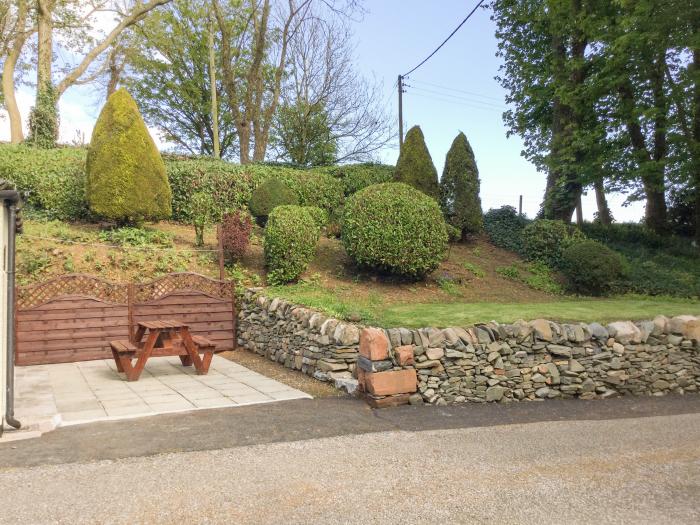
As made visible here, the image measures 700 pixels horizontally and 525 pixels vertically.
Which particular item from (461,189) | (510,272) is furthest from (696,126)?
(510,272)

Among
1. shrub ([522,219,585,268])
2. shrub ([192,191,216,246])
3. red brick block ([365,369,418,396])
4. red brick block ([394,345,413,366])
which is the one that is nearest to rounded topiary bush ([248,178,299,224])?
shrub ([192,191,216,246])

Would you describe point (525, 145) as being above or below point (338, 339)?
above

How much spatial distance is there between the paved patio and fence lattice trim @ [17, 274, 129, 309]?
108 cm

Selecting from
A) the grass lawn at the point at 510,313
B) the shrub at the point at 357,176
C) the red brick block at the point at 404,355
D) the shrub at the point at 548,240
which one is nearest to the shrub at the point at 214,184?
the shrub at the point at 357,176

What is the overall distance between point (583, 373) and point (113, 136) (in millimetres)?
9882

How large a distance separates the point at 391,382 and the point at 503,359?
1487 mm

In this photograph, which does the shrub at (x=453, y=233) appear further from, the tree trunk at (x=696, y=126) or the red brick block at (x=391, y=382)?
the red brick block at (x=391, y=382)

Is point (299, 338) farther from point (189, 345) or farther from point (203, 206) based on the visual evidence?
point (203, 206)

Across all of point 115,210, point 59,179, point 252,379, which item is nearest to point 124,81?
point 59,179

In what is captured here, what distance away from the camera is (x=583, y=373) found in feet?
22.7

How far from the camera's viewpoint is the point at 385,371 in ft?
20.4

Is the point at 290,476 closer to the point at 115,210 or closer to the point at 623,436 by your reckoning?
the point at 623,436

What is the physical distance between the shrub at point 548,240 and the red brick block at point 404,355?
26.3 feet

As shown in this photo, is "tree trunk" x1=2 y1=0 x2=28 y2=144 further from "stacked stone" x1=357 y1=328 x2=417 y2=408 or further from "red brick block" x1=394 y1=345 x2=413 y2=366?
"red brick block" x1=394 y1=345 x2=413 y2=366
